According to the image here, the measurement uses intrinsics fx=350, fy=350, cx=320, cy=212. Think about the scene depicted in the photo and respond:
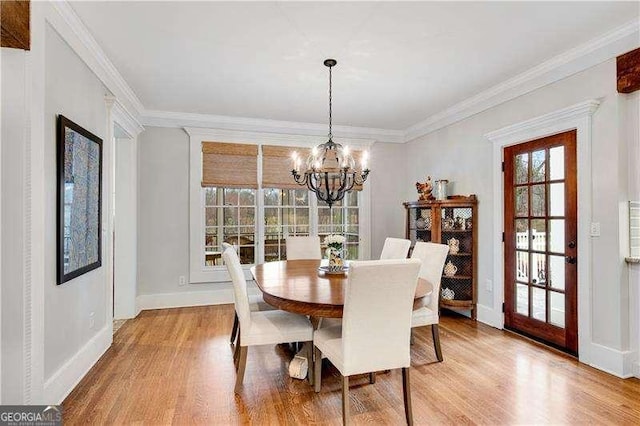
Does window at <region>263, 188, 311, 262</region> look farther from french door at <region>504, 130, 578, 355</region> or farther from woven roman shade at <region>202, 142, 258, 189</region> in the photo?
french door at <region>504, 130, 578, 355</region>

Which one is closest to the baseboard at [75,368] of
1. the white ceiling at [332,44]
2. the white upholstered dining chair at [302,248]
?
the white upholstered dining chair at [302,248]

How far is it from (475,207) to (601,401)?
2.28 metres

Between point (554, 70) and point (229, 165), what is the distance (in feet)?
12.5

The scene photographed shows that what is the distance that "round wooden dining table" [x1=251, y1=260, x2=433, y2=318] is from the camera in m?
2.08

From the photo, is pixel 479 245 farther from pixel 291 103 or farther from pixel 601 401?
pixel 291 103

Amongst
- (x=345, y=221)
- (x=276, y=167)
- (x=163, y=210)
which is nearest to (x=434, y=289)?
(x=345, y=221)

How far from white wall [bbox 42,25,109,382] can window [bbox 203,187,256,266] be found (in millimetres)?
1805

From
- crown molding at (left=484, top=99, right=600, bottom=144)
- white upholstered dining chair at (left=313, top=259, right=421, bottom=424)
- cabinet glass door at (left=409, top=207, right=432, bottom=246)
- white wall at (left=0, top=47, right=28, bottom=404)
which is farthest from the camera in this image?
cabinet glass door at (left=409, top=207, right=432, bottom=246)

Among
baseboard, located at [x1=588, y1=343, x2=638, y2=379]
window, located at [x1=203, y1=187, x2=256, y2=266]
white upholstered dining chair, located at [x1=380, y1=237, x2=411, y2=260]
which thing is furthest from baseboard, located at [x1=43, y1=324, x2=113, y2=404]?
baseboard, located at [x1=588, y1=343, x2=638, y2=379]

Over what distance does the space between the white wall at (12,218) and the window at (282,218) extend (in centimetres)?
341

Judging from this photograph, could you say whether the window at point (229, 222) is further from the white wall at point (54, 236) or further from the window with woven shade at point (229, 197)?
the white wall at point (54, 236)

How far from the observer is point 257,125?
16.1 ft

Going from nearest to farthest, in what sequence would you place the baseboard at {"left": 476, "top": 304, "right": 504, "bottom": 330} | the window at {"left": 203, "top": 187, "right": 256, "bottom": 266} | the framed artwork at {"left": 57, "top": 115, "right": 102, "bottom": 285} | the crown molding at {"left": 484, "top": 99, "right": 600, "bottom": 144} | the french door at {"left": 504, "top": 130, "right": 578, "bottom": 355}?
the framed artwork at {"left": 57, "top": 115, "right": 102, "bottom": 285}, the crown molding at {"left": 484, "top": 99, "right": 600, "bottom": 144}, the french door at {"left": 504, "top": 130, "right": 578, "bottom": 355}, the baseboard at {"left": 476, "top": 304, "right": 504, "bottom": 330}, the window at {"left": 203, "top": 187, "right": 256, "bottom": 266}

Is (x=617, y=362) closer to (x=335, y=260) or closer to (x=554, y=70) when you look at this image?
(x=335, y=260)
